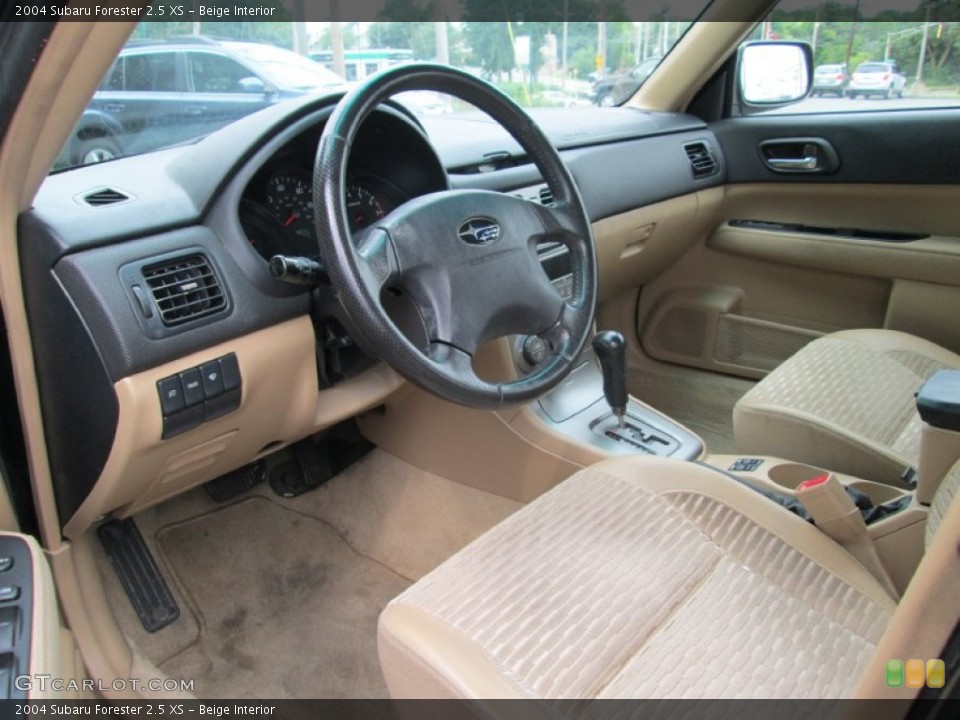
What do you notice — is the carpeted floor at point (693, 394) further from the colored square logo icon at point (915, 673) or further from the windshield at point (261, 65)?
the colored square logo icon at point (915, 673)

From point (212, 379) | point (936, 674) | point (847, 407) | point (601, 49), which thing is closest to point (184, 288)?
point (212, 379)

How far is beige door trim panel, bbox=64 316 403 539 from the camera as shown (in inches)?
49.8

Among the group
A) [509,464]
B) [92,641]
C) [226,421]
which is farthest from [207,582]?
[509,464]

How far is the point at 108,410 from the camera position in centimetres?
125

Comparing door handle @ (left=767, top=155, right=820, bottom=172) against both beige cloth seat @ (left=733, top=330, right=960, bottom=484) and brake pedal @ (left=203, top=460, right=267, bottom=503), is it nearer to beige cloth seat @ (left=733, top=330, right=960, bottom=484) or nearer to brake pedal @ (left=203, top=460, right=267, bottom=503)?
beige cloth seat @ (left=733, top=330, right=960, bottom=484)

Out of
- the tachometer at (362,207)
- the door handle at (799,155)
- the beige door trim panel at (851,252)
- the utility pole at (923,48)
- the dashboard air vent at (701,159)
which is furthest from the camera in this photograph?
the dashboard air vent at (701,159)

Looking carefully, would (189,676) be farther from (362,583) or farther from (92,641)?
(362,583)

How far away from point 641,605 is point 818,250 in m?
1.80

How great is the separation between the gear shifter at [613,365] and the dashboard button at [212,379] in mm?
826

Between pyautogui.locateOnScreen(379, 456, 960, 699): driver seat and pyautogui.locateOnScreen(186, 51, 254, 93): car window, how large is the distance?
109cm

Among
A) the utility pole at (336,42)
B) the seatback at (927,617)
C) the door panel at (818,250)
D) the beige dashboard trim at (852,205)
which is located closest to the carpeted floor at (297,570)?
the utility pole at (336,42)

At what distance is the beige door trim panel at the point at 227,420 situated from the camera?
1266 mm

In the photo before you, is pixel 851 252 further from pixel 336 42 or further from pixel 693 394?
pixel 336 42

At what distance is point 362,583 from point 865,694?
4.71ft
